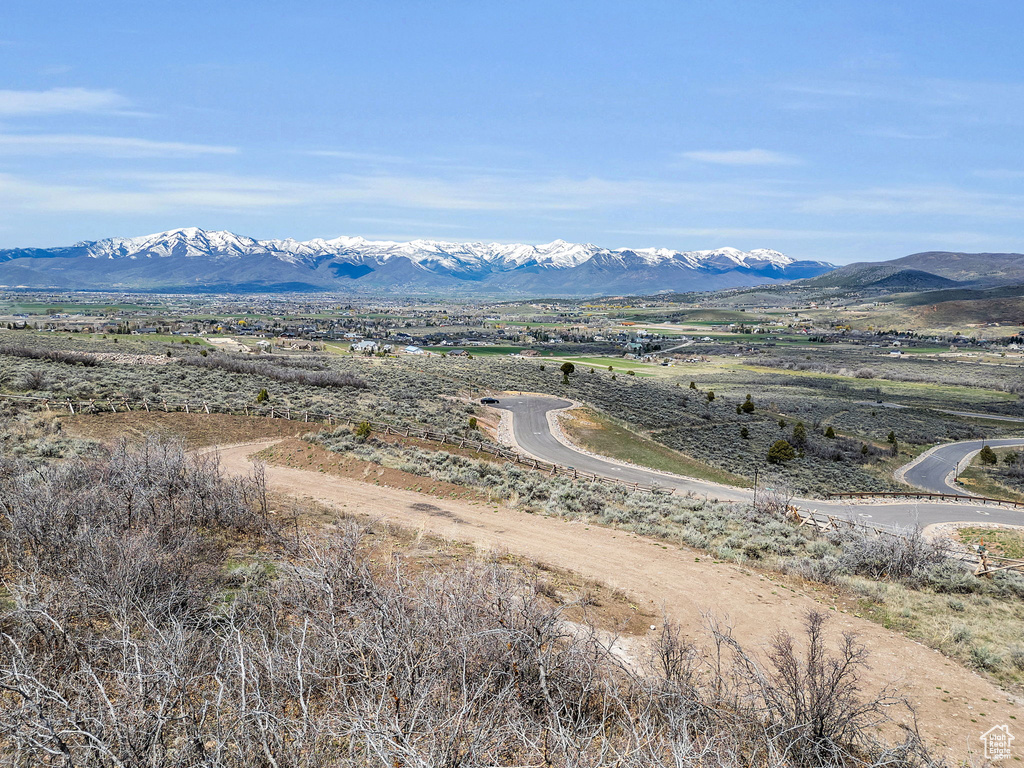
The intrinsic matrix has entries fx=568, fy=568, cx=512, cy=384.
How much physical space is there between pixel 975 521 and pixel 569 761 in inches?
1296

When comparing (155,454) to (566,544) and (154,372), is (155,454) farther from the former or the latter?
(154,372)

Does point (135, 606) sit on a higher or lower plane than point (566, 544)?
higher

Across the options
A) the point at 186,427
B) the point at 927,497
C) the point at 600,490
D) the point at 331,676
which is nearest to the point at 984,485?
the point at 927,497

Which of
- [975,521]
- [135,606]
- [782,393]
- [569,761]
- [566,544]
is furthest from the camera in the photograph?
[782,393]

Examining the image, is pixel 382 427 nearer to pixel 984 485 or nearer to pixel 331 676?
pixel 331 676

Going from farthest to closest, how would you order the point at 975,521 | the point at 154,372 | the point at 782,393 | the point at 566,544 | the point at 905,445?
the point at 782,393 → the point at 905,445 → the point at 154,372 → the point at 975,521 → the point at 566,544

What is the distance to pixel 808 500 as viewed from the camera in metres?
32.5

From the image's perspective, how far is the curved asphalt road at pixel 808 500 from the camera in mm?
29094

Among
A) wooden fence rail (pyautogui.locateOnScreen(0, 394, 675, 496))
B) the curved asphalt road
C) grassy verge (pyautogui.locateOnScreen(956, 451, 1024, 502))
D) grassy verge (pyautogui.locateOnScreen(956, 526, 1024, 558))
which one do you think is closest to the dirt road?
wooden fence rail (pyautogui.locateOnScreen(0, 394, 675, 496))

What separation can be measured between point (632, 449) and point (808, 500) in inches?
464

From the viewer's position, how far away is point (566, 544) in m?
17.5

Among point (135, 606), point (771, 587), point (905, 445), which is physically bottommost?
point (905, 445)

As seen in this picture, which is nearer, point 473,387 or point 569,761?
point 569,761

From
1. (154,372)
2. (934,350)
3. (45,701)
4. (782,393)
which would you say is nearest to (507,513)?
(45,701)
